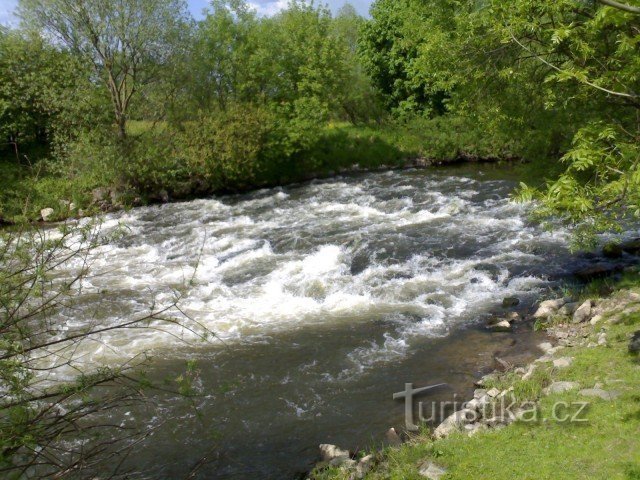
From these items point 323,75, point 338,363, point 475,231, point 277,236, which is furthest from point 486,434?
point 323,75

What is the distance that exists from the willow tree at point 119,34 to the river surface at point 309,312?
24.8 ft

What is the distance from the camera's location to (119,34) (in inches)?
938

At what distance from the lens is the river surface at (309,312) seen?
325 inches

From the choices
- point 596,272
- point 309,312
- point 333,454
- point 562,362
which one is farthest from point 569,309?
point 333,454

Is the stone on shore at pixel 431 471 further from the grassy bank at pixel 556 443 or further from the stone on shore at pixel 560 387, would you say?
the stone on shore at pixel 560 387

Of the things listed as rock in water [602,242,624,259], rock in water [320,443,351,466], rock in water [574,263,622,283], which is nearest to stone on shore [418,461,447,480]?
rock in water [320,443,351,466]

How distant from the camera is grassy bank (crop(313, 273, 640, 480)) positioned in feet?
18.7

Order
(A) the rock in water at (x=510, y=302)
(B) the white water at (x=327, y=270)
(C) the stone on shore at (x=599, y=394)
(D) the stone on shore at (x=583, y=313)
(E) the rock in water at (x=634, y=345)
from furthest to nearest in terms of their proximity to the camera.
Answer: (A) the rock in water at (x=510, y=302), (B) the white water at (x=327, y=270), (D) the stone on shore at (x=583, y=313), (E) the rock in water at (x=634, y=345), (C) the stone on shore at (x=599, y=394)

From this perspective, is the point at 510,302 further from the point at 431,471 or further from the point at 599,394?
the point at 431,471

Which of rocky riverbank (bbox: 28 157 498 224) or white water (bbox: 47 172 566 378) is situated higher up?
rocky riverbank (bbox: 28 157 498 224)

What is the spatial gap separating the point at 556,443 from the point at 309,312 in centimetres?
676

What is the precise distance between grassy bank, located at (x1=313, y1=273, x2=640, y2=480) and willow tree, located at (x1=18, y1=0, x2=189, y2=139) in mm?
21646

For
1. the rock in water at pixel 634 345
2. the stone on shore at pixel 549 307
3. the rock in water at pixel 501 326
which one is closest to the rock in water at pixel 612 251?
the stone on shore at pixel 549 307

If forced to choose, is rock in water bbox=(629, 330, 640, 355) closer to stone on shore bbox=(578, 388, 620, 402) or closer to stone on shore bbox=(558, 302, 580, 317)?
stone on shore bbox=(578, 388, 620, 402)
